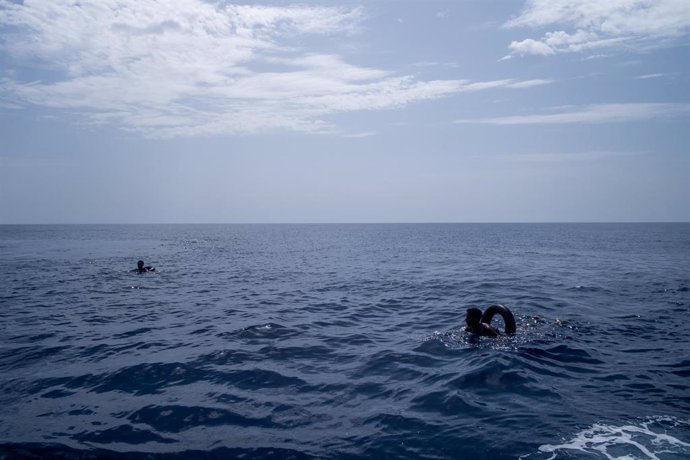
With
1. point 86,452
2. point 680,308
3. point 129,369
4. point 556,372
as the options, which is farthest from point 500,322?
point 86,452

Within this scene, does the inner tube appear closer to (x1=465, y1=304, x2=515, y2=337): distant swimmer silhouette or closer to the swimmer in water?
(x1=465, y1=304, x2=515, y2=337): distant swimmer silhouette

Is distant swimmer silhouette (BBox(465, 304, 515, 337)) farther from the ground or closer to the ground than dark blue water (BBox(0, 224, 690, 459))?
farther from the ground

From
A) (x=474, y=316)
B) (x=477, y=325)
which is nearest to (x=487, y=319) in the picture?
(x=477, y=325)

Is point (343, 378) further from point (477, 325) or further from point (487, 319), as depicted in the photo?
point (487, 319)

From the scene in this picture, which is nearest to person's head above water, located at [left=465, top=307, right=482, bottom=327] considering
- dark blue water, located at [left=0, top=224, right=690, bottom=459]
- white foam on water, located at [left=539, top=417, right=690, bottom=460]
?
dark blue water, located at [left=0, top=224, right=690, bottom=459]

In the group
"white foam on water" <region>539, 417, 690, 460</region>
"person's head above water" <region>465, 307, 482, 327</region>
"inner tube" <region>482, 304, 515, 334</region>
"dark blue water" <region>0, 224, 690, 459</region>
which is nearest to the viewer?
"white foam on water" <region>539, 417, 690, 460</region>

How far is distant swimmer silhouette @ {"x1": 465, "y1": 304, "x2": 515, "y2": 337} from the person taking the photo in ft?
47.5

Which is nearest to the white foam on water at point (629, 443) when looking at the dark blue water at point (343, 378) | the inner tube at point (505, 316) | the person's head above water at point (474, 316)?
the dark blue water at point (343, 378)

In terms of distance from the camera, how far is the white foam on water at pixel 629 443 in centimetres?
735

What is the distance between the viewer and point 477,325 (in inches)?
581

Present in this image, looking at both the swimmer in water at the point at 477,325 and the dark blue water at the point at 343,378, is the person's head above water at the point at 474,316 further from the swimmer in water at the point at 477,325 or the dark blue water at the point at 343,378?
the dark blue water at the point at 343,378

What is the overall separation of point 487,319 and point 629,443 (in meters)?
7.36

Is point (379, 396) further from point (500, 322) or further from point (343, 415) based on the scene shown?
point (500, 322)

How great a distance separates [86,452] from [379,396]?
6.02 meters
